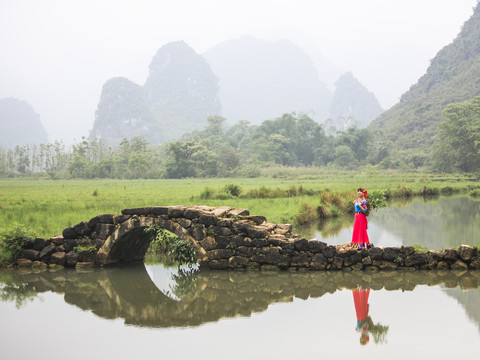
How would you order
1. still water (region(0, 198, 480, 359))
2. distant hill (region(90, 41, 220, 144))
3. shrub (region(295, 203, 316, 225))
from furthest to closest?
distant hill (region(90, 41, 220, 144)), shrub (region(295, 203, 316, 225)), still water (region(0, 198, 480, 359))

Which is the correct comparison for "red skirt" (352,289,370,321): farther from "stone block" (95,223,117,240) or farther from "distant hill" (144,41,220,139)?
"distant hill" (144,41,220,139)

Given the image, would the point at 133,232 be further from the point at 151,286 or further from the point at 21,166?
Result: the point at 21,166

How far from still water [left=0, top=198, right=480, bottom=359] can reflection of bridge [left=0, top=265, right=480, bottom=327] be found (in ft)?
0.05

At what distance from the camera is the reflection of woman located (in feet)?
18.1

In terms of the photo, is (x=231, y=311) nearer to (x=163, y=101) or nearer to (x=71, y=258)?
(x=71, y=258)

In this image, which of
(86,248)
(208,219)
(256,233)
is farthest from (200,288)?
(86,248)

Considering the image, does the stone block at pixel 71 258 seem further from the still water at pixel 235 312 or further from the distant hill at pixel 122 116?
the distant hill at pixel 122 116

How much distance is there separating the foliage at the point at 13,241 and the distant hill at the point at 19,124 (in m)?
123

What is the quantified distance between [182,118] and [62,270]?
12012 cm

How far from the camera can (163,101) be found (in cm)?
13425

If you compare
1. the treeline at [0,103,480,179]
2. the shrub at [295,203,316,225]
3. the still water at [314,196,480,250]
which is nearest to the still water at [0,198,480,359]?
the still water at [314,196,480,250]

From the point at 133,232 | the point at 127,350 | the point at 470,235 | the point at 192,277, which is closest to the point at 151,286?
the point at 192,277

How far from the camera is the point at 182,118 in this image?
127375 millimetres

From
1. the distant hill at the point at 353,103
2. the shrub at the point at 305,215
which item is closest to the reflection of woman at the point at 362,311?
the shrub at the point at 305,215
